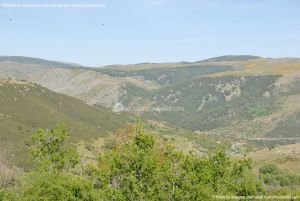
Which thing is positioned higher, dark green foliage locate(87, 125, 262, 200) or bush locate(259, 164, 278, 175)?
dark green foliage locate(87, 125, 262, 200)

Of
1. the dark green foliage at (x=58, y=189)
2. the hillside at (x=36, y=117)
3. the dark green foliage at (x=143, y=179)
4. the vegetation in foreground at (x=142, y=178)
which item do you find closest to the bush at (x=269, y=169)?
the hillside at (x=36, y=117)

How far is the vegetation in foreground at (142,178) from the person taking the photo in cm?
4459

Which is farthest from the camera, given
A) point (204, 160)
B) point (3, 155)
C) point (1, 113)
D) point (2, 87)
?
point (2, 87)

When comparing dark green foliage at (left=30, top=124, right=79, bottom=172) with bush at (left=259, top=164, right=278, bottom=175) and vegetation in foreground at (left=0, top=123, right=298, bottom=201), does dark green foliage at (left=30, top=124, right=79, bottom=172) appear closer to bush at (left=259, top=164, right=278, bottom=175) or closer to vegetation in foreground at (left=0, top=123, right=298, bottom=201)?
vegetation in foreground at (left=0, top=123, right=298, bottom=201)

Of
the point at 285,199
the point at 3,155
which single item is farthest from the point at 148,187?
the point at 3,155

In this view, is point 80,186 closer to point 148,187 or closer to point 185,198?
point 148,187

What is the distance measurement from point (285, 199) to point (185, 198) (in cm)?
2101

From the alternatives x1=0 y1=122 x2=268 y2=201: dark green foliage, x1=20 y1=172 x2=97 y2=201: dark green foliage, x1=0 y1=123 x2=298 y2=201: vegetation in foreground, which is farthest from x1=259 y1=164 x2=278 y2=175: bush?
x1=20 y1=172 x2=97 y2=201: dark green foliage

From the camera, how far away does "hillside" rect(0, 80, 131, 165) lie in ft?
390

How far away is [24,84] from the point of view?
180m

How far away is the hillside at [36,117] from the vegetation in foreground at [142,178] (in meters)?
55.2

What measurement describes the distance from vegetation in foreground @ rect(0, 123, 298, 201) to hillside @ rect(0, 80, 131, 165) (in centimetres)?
5518

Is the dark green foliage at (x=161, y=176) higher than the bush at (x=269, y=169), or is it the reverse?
the dark green foliage at (x=161, y=176)

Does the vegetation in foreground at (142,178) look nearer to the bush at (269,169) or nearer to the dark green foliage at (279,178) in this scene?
the dark green foliage at (279,178)
